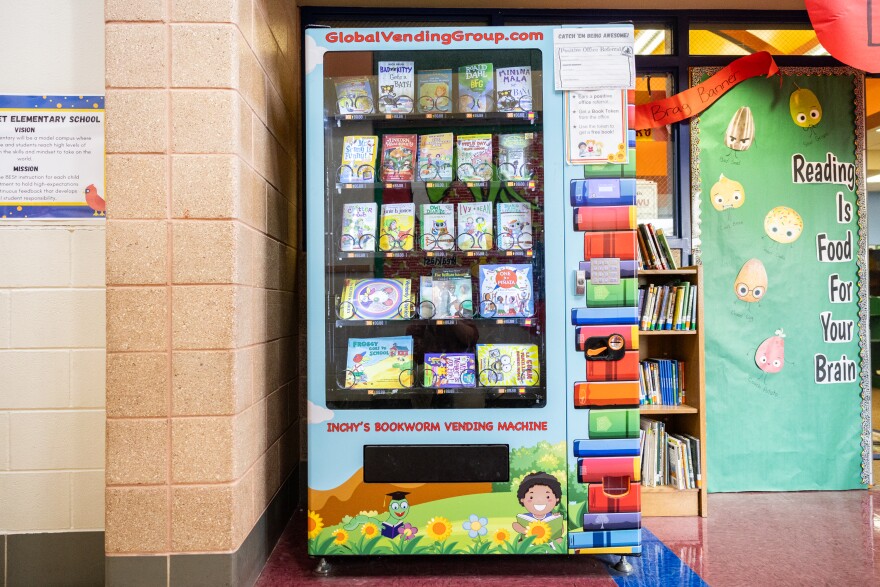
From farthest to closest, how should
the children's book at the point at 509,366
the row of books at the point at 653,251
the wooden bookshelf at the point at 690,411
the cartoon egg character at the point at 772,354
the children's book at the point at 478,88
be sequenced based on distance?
1. the cartoon egg character at the point at 772,354
2. the row of books at the point at 653,251
3. the wooden bookshelf at the point at 690,411
4. the children's book at the point at 478,88
5. the children's book at the point at 509,366

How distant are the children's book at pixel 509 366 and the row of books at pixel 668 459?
41.2 inches

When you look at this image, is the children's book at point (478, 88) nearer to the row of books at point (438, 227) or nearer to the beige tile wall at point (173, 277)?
the row of books at point (438, 227)

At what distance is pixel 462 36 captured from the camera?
96.4 inches

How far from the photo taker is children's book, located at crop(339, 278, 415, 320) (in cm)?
251

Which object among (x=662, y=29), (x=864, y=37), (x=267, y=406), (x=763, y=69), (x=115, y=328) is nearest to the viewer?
→ (x=115, y=328)

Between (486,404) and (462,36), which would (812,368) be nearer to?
(486,404)

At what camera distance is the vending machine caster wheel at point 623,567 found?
8.02 ft

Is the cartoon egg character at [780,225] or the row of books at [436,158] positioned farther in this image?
the cartoon egg character at [780,225]

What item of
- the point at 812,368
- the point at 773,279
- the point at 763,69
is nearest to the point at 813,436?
the point at 812,368

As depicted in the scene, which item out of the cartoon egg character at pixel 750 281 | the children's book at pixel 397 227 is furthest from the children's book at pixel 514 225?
the cartoon egg character at pixel 750 281

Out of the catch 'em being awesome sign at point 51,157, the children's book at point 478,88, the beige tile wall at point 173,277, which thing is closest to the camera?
the beige tile wall at point 173,277

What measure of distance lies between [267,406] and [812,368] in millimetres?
3144

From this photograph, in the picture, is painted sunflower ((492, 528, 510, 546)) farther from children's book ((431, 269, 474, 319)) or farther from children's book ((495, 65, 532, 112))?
children's book ((495, 65, 532, 112))

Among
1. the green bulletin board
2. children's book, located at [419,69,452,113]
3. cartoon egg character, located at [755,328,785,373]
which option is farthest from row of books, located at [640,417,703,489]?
children's book, located at [419,69,452,113]
